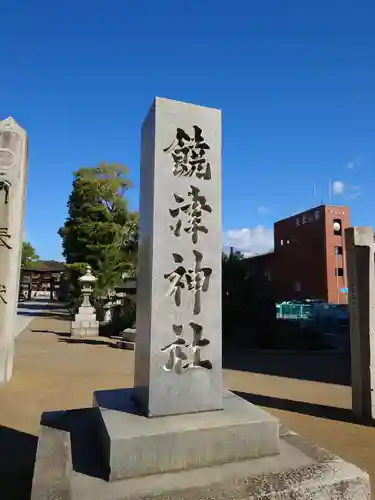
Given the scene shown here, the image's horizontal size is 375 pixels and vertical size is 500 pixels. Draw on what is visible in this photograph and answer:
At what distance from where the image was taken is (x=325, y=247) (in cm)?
3117

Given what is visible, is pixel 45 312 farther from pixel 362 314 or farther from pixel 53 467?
pixel 53 467

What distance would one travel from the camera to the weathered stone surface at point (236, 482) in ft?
6.86

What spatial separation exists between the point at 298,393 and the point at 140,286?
15.9 feet

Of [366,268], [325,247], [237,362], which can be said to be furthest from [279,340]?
[325,247]

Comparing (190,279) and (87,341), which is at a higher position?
(190,279)

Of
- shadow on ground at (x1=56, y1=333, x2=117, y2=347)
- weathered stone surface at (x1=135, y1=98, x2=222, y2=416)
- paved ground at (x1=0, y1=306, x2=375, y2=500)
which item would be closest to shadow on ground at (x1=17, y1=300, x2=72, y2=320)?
shadow on ground at (x1=56, y1=333, x2=117, y2=347)

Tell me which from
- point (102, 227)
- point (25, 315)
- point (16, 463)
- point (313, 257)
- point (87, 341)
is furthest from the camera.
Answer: point (313, 257)

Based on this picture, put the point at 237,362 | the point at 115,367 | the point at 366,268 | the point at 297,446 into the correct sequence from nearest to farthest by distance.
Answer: the point at 297,446 < the point at 366,268 < the point at 115,367 < the point at 237,362

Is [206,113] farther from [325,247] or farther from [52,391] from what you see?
[325,247]

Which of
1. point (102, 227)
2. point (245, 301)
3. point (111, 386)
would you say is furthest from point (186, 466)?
point (102, 227)

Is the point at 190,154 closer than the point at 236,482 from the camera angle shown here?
No

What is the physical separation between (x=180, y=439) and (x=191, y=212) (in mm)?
1687

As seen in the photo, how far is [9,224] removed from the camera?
697 centimetres

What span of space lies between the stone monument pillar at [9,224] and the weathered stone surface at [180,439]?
494 cm
